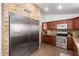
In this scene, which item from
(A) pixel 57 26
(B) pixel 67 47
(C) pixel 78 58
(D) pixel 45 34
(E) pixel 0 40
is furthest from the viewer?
(D) pixel 45 34

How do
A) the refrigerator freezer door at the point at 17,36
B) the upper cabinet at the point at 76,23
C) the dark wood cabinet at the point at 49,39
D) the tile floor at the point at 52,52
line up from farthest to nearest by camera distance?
the dark wood cabinet at the point at 49,39
the upper cabinet at the point at 76,23
the tile floor at the point at 52,52
the refrigerator freezer door at the point at 17,36

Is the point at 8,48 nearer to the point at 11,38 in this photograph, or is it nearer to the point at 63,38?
the point at 11,38

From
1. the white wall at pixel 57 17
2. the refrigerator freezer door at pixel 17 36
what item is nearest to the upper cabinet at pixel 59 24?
the white wall at pixel 57 17

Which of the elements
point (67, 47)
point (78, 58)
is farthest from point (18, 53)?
point (67, 47)

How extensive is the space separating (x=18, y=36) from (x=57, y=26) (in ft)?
14.7

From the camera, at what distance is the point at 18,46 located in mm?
3178

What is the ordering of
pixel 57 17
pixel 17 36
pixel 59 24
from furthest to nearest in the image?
pixel 57 17 < pixel 59 24 < pixel 17 36

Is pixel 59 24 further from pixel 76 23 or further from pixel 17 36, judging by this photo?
pixel 17 36

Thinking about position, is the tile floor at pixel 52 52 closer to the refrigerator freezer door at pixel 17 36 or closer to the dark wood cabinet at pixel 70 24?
the refrigerator freezer door at pixel 17 36

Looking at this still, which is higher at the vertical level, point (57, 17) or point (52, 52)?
point (57, 17)

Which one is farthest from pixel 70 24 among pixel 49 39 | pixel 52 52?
pixel 52 52

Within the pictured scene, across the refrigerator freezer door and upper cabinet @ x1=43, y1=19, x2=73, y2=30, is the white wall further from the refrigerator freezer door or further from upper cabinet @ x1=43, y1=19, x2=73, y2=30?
the refrigerator freezer door

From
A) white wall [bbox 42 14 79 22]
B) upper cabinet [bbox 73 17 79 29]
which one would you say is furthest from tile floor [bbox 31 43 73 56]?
white wall [bbox 42 14 79 22]

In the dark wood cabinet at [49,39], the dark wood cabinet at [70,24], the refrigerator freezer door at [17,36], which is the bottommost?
the dark wood cabinet at [49,39]
